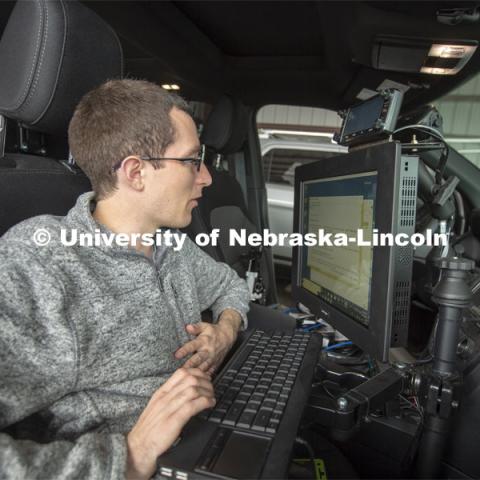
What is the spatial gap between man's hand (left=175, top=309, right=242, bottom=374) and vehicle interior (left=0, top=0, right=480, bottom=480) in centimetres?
26

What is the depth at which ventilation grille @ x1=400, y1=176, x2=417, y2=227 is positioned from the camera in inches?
29.9

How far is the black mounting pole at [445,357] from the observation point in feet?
2.29

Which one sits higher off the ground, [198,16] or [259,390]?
[198,16]

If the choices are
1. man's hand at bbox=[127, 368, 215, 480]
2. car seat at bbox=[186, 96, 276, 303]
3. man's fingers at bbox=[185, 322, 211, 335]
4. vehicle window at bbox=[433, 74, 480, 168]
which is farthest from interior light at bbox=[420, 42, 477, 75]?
vehicle window at bbox=[433, 74, 480, 168]

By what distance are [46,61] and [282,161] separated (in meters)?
4.24

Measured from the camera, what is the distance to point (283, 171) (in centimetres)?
482

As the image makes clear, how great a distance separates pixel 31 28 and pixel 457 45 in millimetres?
Answer: 1949

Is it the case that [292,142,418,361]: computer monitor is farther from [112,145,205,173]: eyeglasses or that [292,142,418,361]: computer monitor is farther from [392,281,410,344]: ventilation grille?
[112,145,205,173]: eyeglasses

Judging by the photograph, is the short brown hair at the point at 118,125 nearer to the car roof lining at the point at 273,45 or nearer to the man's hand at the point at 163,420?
the man's hand at the point at 163,420

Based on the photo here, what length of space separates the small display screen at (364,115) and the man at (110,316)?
41 centimetres

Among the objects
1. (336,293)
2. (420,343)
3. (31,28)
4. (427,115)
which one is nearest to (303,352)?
(336,293)

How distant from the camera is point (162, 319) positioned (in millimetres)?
906

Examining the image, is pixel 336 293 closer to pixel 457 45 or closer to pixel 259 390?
pixel 259 390

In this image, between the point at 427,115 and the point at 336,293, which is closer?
the point at 336,293
